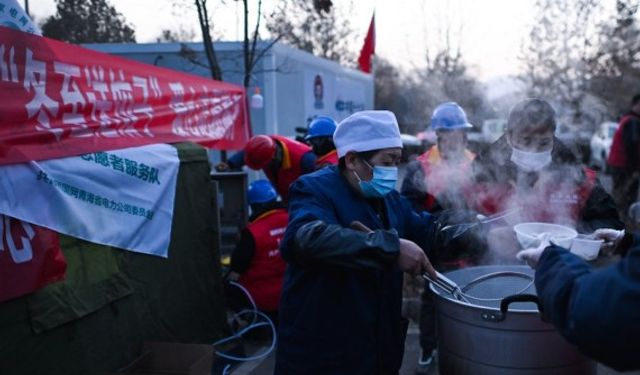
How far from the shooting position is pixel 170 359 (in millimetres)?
3480

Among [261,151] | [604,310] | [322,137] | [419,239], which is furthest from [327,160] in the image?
[604,310]

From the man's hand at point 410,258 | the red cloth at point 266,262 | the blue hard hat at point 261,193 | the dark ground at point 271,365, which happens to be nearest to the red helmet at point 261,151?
the blue hard hat at point 261,193

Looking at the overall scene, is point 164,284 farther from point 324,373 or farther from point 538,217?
point 538,217

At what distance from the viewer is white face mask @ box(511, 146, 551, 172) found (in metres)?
2.91

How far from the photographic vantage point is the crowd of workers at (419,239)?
1.26 meters

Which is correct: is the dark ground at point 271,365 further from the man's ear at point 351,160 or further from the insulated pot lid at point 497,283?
the man's ear at point 351,160

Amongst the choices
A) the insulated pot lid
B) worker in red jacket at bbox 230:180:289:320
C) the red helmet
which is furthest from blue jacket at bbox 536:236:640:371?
the red helmet

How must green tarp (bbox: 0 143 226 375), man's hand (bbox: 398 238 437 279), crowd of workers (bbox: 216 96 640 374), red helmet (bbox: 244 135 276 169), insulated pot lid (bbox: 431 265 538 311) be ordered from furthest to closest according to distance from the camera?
red helmet (bbox: 244 135 276 169) → green tarp (bbox: 0 143 226 375) → insulated pot lid (bbox: 431 265 538 311) → man's hand (bbox: 398 238 437 279) → crowd of workers (bbox: 216 96 640 374)

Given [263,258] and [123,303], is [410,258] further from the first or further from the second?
[263,258]

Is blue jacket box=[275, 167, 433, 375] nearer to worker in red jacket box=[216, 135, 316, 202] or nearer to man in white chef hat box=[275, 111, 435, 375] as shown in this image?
man in white chef hat box=[275, 111, 435, 375]

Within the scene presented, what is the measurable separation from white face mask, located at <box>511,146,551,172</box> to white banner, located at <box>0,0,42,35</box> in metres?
2.83

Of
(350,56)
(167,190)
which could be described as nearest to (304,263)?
(167,190)

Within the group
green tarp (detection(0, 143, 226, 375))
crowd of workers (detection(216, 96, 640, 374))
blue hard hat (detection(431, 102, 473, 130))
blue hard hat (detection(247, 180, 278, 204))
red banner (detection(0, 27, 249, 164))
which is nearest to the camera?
crowd of workers (detection(216, 96, 640, 374))

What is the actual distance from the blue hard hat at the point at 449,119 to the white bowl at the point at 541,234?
1.95 meters
